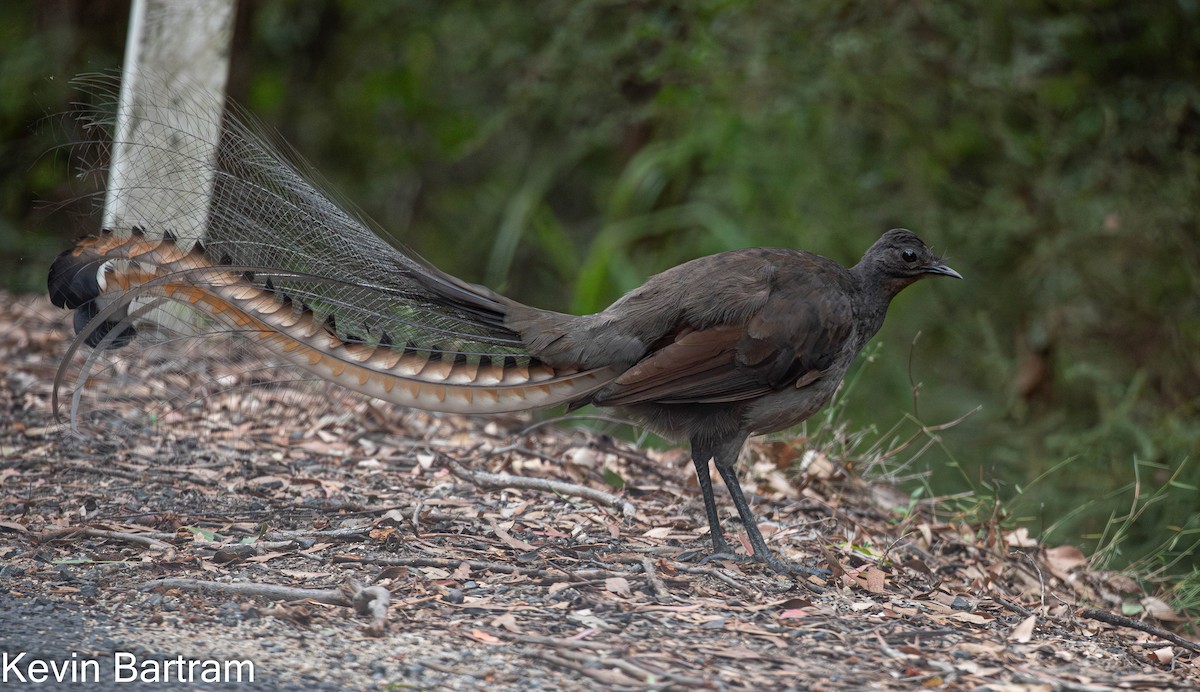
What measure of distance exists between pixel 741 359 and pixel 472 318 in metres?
0.96

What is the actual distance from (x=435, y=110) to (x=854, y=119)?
4.26 metres

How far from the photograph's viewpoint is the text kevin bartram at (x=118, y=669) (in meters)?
2.91

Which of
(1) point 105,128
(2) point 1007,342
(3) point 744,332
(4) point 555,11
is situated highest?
(4) point 555,11

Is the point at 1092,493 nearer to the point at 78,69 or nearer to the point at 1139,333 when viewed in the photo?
the point at 1139,333

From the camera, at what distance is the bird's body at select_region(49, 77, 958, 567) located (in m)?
3.83

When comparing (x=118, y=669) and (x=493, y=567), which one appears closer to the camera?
(x=118, y=669)

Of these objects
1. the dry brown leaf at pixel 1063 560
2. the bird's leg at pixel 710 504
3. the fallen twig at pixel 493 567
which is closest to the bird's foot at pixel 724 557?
the bird's leg at pixel 710 504

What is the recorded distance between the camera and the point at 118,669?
9.75 feet

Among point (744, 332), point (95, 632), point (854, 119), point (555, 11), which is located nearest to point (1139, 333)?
point (854, 119)

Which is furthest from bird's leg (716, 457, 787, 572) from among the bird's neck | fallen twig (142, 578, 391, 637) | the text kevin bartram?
the text kevin bartram

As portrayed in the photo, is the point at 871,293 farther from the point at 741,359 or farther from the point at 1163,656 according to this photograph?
the point at 1163,656

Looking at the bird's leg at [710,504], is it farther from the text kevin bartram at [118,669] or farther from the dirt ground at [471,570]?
the text kevin bartram at [118,669]

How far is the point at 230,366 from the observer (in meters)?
4.10

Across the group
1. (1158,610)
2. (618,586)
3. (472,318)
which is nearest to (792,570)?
(618,586)
